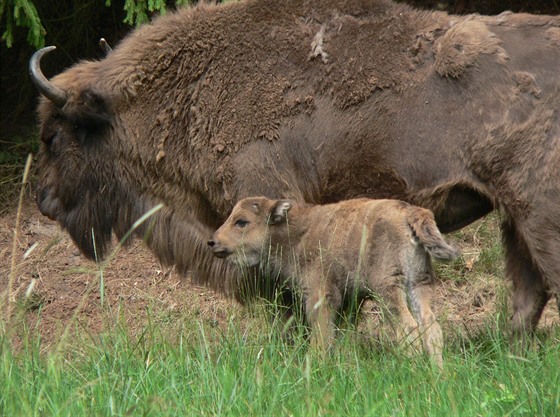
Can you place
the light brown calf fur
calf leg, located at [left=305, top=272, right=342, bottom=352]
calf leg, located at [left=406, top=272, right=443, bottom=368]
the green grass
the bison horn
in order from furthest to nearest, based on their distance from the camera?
the bison horn, calf leg, located at [left=305, top=272, right=342, bottom=352], the light brown calf fur, calf leg, located at [left=406, top=272, right=443, bottom=368], the green grass

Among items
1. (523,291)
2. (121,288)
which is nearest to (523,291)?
(523,291)

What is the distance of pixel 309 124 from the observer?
20.8 ft

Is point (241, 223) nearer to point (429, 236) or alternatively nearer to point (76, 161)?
point (429, 236)

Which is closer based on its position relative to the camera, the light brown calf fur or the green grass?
the green grass

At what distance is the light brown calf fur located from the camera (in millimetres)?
5539

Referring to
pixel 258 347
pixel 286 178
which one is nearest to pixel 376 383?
pixel 258 347

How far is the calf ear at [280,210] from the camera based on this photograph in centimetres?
606

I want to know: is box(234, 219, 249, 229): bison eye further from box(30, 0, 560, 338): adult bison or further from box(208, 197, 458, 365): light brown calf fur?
box(30, 0, 560, 338): adult bison

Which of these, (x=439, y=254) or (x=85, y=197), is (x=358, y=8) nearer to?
(x=439, y=254)

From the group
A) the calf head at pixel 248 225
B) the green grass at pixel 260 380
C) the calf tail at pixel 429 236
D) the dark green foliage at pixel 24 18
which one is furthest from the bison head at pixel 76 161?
the calf tail at pixel 429 236

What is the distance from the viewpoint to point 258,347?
540cm

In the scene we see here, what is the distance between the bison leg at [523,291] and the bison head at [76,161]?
8.83 feet

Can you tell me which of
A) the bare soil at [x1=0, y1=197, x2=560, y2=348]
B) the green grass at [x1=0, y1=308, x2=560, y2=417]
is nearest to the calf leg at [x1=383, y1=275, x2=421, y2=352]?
the green grass at [x1=0, y1=308, x2=560, y2=417]

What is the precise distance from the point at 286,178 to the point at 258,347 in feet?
4.48
